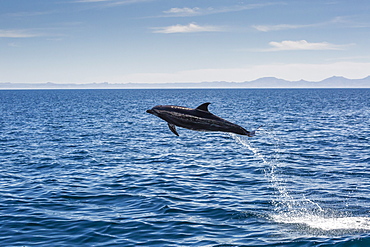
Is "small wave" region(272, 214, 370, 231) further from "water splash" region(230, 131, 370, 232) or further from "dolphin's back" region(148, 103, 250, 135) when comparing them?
"dolphin's back" region(148, 103, 250, 135)

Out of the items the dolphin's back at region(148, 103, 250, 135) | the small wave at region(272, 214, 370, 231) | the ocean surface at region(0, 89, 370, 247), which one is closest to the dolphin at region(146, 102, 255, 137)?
the dolphin's back at region(148, 103, 250, 135)

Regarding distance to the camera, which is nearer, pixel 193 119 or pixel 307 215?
pixel 193 119

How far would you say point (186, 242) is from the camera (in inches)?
696

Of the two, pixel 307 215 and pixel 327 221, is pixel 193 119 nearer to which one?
pixel 327 221

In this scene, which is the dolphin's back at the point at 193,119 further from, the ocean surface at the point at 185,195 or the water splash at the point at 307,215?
the water splash at the point at 307,215

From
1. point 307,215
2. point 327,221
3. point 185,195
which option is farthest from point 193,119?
point 185,195

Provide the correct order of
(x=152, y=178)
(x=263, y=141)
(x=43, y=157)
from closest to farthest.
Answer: (x=152, y=178)
(x=43, y=157)
(x=263, y=141)

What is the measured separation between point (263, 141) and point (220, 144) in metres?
6.71

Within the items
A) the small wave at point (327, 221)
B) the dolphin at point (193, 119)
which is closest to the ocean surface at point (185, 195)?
the small wave at point (327, 221)

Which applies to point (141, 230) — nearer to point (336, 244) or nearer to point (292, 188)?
point (336, 244)

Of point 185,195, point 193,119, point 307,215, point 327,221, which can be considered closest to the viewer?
point 193,119

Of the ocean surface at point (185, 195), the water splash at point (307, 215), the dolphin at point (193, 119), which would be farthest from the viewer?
the water splash at point (307, 215)

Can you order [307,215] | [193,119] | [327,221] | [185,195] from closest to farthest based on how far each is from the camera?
[193,119] < [327,221] < [307,215] < [185,195]

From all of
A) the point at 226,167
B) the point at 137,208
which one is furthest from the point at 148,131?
the point at 137,208
